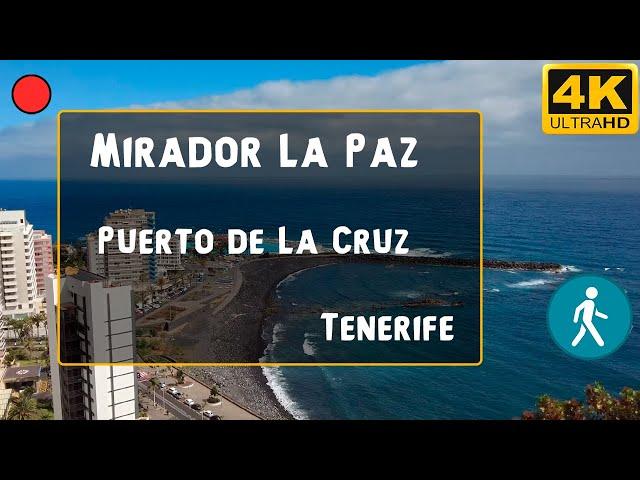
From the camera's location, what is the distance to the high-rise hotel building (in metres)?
2.92

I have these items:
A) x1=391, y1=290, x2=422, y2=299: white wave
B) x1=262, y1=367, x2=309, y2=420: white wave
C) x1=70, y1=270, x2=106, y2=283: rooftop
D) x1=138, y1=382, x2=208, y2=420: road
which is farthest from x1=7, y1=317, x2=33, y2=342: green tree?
Answer: x1=262, y1=367, x2=309, y2=420: white wave

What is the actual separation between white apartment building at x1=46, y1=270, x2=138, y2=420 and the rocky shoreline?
1.78 metres

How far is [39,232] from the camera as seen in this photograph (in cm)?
397

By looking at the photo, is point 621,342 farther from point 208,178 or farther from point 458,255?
point 458,255

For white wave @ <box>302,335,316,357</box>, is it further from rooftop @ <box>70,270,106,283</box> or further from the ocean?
rooftop @ <box>70,270,106,283</box>

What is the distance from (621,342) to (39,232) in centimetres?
399

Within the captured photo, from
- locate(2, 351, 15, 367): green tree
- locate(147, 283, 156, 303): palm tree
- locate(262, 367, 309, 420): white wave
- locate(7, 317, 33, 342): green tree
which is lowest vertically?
locate(262, 367, 309, 420): white wave

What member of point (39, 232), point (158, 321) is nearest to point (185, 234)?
point (39, 232)

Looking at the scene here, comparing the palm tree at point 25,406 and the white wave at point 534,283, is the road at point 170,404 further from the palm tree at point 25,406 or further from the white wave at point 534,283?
the white wave at point 534,283

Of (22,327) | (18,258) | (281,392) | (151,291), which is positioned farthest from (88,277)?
(281,392)

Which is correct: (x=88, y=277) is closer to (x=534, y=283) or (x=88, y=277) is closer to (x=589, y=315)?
(x=589, y=315)

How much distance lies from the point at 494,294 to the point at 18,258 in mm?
9795

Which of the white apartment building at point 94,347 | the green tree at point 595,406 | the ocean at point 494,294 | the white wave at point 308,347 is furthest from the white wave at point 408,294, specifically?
the white apartment building at point 94,347
